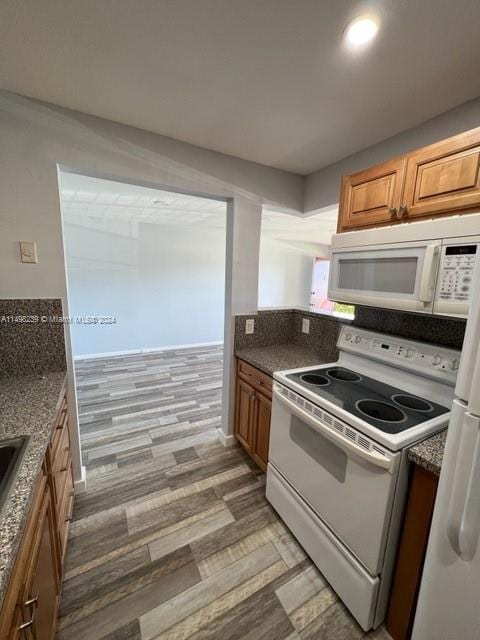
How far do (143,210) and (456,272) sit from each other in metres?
3.89

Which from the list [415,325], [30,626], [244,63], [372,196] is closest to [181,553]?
[30,626]

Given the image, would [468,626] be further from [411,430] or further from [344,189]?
[344,189]

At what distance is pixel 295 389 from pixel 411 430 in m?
0.56

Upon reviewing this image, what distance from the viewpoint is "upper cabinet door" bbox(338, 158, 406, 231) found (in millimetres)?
1334

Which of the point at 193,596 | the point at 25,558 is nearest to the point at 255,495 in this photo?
the point at 193,596

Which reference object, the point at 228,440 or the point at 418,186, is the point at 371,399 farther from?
the point at 228,440

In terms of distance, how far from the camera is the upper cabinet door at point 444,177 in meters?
1.07

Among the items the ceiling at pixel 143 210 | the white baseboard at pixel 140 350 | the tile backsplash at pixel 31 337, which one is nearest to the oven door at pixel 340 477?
the tile backsplash at pixel 31 337

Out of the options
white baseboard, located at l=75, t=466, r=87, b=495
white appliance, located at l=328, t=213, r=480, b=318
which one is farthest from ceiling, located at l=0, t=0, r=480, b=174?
white baseboard, located at l=75, t=466, r=87, b=495

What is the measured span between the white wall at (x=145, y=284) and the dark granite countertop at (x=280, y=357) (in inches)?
99.2

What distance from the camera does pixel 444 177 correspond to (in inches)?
45.4

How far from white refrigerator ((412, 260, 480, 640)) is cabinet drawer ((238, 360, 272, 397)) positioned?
111 centimetres

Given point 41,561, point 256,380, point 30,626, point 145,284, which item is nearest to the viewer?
point 30,626

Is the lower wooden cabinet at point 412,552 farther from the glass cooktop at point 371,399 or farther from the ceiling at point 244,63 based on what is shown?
the ceiling at point 244,63
